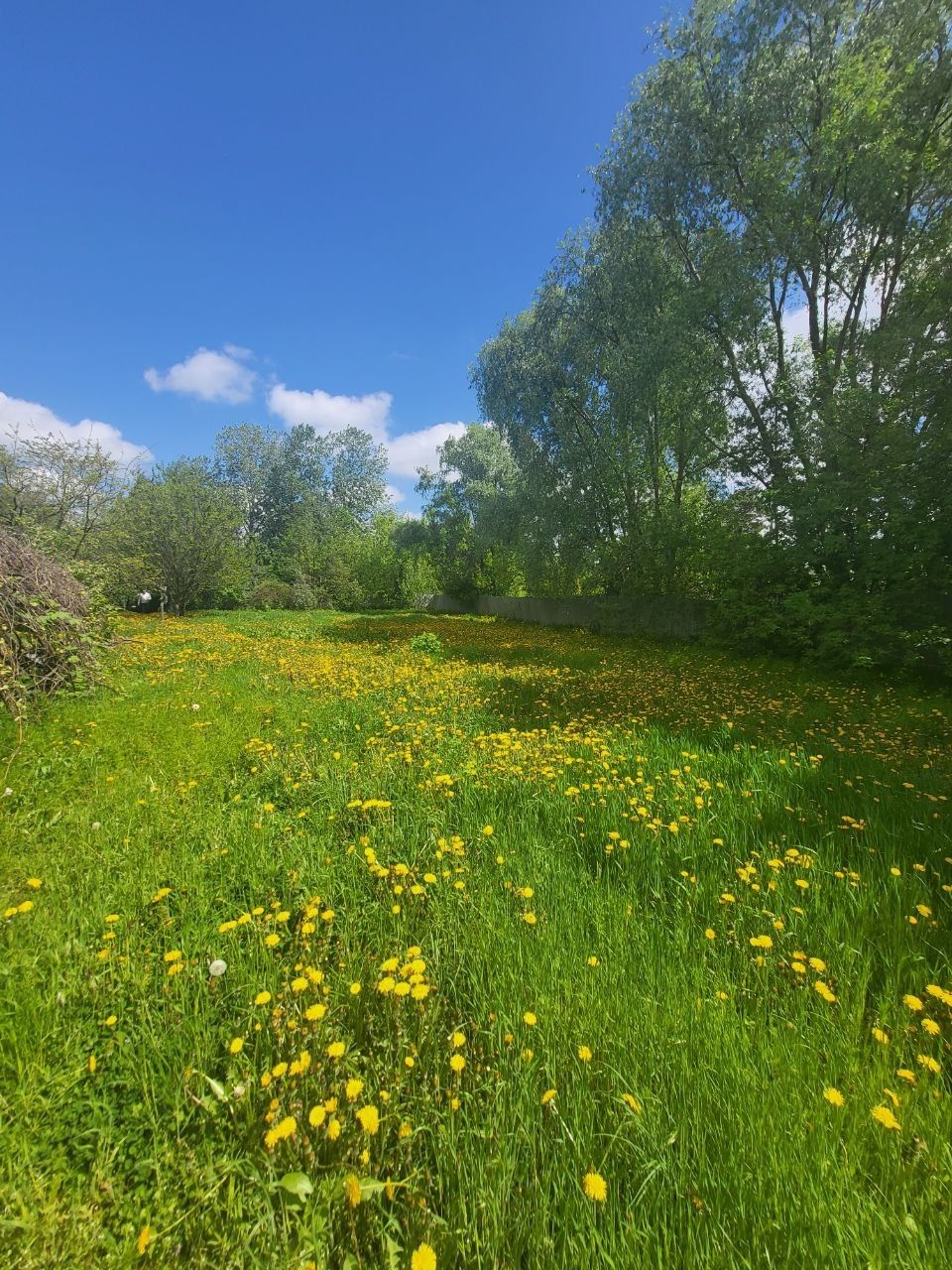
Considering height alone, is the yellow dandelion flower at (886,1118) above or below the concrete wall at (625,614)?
below

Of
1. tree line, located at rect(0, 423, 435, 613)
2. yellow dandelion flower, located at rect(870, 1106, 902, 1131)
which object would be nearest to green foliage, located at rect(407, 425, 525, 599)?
tree line, located at rect(0, 423, 435, 613)

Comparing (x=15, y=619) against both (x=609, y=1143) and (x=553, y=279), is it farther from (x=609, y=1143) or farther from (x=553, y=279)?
(x=553, y=279)

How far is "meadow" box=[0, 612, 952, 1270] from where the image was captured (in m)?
1.13

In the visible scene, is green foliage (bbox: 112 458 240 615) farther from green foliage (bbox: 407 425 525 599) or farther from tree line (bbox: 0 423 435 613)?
green foliage (bbox: 407 425 525 599)

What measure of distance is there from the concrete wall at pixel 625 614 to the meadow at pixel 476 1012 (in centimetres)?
983

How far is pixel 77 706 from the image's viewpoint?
5.16 metres

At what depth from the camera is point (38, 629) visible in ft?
16.9

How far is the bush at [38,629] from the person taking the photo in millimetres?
4840

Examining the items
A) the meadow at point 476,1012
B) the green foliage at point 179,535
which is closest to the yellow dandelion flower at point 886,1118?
the meadow at point 476,1012

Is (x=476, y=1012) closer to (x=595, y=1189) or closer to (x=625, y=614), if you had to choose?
(x=595, y=1189)

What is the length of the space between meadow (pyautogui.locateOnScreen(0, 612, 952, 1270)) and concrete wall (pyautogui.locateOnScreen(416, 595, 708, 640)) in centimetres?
983

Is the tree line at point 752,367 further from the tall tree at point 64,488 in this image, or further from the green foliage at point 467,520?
the green foliage at point 467,520

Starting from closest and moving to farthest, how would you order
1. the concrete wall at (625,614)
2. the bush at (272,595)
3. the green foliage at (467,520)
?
the concrete wall at (625,614) < the green foliage at (467,520) < the bush at (272,595)

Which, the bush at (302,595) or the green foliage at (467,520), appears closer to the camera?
the green foliage at (467,520)
